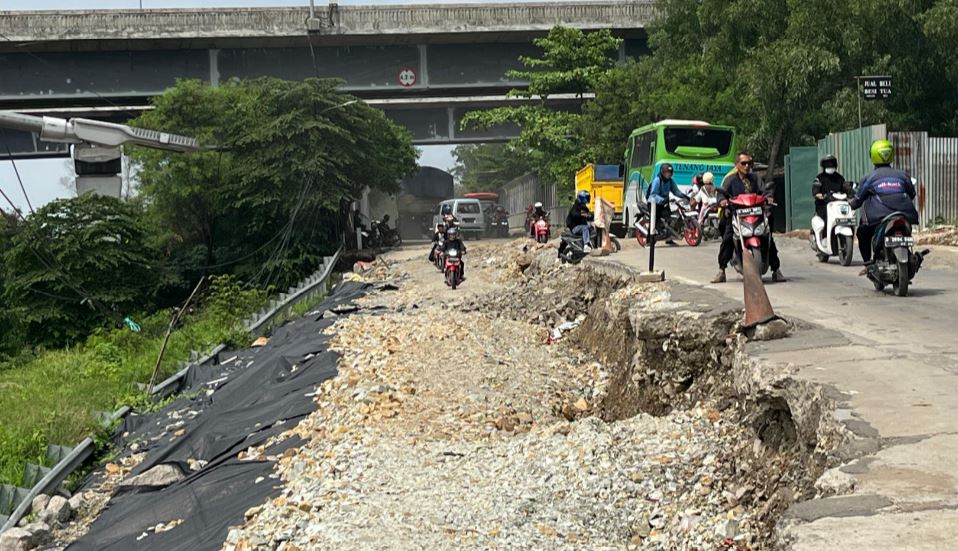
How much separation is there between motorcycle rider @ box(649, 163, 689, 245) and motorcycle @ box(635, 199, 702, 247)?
4.7 inches

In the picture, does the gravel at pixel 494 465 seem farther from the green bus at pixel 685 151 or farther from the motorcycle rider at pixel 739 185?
the green bus at pixel 685 151

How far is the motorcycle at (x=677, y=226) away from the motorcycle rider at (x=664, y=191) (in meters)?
0.12

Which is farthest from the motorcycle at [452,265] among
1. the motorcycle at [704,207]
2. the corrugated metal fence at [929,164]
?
the corrugated metal fence at [929,164]

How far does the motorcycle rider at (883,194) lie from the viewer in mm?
11523

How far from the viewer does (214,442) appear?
11859mm

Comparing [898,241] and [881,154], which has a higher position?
[881,154]

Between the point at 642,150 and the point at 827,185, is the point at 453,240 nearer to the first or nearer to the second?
the point at 642,150

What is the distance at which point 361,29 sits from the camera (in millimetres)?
42062

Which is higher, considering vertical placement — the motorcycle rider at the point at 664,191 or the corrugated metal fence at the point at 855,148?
the corrugated metal fence at the point at 855,148

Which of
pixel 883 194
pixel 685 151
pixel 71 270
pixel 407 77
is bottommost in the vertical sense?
pixel 71 270

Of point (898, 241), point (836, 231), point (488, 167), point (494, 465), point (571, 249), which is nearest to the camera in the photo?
point (494, 465)

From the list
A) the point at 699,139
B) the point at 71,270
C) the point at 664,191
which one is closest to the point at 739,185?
the point at 664,191

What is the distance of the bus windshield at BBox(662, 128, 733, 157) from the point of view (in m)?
24.5

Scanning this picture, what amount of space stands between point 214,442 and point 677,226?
13193mm
